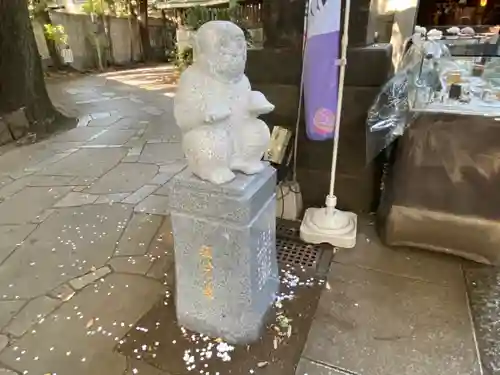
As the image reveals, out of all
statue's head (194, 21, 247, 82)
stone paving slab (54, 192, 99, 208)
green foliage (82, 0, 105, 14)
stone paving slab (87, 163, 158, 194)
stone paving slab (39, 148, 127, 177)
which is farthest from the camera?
green foliage (82, 0, 105, 14)

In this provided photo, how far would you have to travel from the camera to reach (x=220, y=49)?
1.44 m

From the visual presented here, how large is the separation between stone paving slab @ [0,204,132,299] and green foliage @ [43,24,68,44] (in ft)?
25.4

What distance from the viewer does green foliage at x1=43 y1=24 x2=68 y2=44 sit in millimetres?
8992

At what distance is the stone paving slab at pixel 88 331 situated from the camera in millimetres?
1651

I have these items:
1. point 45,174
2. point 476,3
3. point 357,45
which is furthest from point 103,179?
point 476,3

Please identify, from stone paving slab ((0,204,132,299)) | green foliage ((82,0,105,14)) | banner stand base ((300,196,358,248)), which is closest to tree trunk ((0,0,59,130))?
stone paving slab ((0,204,132,299))

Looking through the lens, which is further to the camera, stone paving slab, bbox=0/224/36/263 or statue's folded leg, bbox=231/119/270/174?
stone paving slab, bbox=0/224/36/263

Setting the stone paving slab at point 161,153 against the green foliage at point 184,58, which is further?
the green foliage at point 184,58

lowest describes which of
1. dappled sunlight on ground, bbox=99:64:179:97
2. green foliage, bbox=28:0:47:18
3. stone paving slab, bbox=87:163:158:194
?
stone paving slab, bbox=87:163:158:194

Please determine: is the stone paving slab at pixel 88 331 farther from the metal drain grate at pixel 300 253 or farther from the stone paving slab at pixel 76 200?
the stone paving slab at pixel 76 200

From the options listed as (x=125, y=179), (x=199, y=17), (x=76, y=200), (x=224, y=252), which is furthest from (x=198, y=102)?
(x=199, y=17)

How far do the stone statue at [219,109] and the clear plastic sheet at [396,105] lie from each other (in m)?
0.98

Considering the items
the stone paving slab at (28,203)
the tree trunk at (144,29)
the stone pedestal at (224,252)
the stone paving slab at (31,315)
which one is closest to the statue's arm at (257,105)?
the stone pedestal at (224,252)

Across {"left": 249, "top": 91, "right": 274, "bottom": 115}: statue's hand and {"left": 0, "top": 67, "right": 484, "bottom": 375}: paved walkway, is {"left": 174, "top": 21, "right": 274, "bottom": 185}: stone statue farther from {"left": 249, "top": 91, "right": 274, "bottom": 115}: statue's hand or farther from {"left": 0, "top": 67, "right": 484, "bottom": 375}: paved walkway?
{"left": 0, "top": 67, "right": 484, "bottom": 375}: paved walkway
